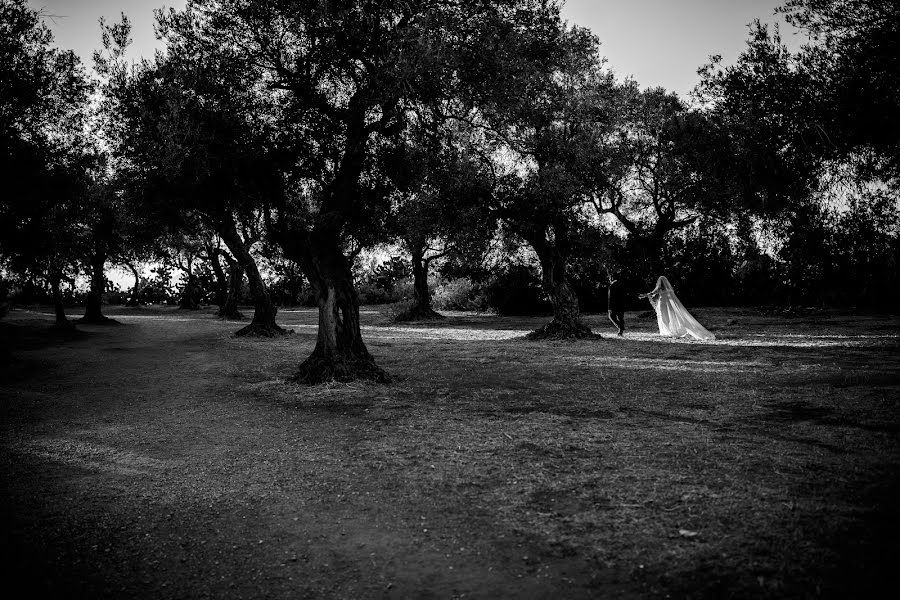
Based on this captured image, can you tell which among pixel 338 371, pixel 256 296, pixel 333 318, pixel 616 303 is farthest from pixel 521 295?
pixel 338 371

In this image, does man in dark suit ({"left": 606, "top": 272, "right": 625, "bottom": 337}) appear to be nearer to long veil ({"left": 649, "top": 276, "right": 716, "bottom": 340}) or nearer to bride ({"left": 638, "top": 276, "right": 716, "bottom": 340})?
bride ({"left": 638, "top": 276, "right": 716, "bottom": 340})

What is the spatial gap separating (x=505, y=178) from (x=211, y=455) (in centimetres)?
1498

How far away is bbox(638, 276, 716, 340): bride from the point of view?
22.0 metres

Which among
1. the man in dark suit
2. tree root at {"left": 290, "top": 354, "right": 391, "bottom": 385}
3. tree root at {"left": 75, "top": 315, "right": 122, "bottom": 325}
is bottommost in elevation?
tree root at {"left": 290, "top": 354, "right": 391, "bottom": 385}

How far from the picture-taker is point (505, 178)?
20.1 meters

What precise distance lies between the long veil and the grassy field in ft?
26.6

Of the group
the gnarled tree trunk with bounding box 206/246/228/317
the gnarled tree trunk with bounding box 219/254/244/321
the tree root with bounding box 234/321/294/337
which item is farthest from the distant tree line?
the gnarled tree trunk with bounding box 206/246/228/317

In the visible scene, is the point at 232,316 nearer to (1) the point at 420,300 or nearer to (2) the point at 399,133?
(1) the point at 420,300

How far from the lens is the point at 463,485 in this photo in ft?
20.5

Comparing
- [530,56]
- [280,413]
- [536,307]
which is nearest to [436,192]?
[530,56]

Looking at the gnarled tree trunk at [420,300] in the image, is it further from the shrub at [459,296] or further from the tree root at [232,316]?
the tree root at [232,316]

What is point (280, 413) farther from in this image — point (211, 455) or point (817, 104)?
point (817, 104)

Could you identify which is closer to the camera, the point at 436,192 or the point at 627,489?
the point at 627,489

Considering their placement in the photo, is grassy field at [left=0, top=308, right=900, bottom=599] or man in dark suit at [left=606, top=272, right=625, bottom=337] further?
man in dark suit at [left=606, top=272, right=625, bottom=337]
